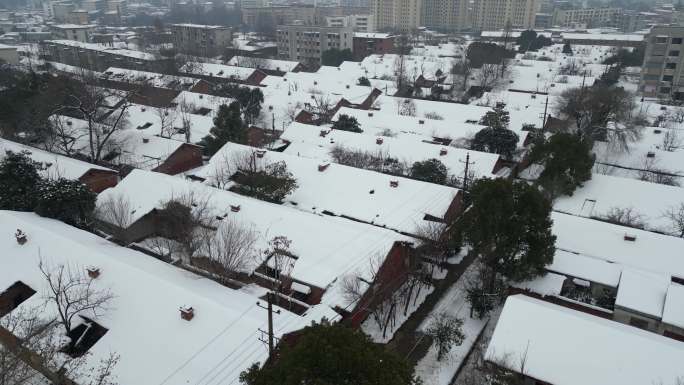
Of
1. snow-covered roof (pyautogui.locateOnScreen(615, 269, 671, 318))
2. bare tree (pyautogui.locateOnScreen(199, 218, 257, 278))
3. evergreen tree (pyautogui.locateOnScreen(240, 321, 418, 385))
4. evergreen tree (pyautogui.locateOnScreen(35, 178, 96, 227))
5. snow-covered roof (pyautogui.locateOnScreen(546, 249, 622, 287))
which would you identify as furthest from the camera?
evergreen tree (pyautogui.locateOnScreen(35, 178, 96, 227))

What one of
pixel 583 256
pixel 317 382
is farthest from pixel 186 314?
pixel 583 256

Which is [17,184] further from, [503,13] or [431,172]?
[503,13]

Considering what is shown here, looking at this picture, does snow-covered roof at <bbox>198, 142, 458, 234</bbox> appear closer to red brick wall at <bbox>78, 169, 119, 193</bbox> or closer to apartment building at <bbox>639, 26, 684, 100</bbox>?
red brick wall at <bbox>78, 169, 119, 193</bbox>

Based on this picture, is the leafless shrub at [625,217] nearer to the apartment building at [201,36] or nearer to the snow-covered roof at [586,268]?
the snow-covered roof at [586,268]

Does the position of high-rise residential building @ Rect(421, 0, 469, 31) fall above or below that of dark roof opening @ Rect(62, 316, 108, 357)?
above

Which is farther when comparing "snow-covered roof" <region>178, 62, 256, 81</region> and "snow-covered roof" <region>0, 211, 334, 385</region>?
"snow-covered roof" <region>178, 62, 256, 81</region>

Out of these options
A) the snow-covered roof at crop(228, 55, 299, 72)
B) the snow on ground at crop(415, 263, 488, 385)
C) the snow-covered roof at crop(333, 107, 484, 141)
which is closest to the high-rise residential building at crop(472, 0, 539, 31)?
the snow-covered roof at crop(228, 55, 299, 72)

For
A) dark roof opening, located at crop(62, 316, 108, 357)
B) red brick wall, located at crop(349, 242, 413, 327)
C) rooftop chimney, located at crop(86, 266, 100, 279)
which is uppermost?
rooftop chimney, located at crop(86, 266, 100, 279)
